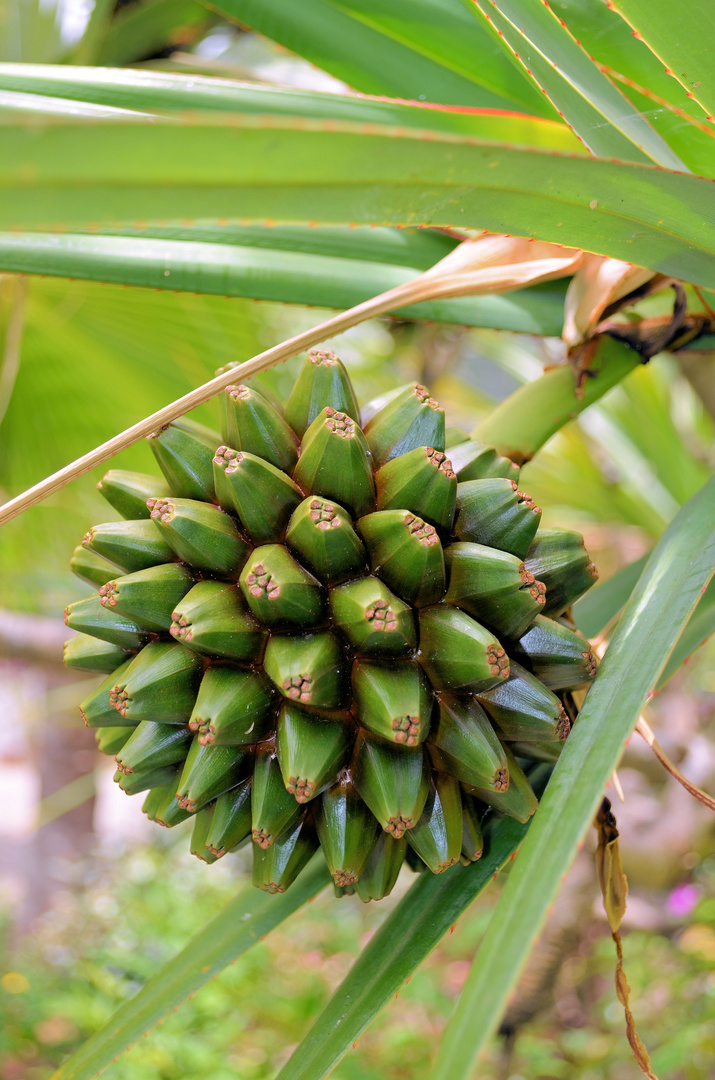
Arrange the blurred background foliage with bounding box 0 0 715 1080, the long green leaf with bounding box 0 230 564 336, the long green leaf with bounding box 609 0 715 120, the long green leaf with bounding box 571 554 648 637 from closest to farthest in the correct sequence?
the long green leaf with bounding box 609 0 715 120 < the long green leaf with bounding box 0 230 564 336 < the long green leaf with bounding box 571 554 648 637 < the blurred background foliage with bounding box 0 0 715 1080

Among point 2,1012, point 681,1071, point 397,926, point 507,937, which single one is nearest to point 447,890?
point 397,926

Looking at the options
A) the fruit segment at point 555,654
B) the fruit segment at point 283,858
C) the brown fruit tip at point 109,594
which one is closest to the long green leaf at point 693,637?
the fruit segment at point 555,654

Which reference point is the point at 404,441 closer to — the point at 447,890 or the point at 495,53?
the point at 447,890

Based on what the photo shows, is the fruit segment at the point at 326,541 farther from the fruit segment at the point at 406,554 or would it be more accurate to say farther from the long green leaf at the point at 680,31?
the long green leaf at the point at 680,31

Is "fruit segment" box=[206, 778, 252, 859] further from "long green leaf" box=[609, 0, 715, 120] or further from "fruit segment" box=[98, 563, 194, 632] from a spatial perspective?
"long green leaf" box=[609, 0, 715, 120]

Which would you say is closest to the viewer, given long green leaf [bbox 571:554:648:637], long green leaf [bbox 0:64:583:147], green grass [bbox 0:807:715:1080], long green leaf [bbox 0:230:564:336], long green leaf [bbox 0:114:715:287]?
long green leaf [bbox 0:114:715:287]

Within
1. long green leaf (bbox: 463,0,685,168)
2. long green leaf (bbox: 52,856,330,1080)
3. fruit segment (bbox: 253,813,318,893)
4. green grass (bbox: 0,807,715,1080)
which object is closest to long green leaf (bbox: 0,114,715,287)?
long green leaf (bbox: 463,0,685,168)

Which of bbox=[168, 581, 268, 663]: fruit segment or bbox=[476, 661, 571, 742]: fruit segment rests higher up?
bbox=[168, 581, 268, 663]: fruit segment
